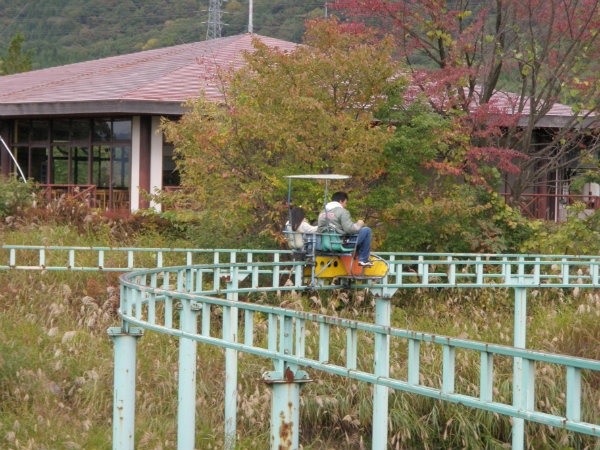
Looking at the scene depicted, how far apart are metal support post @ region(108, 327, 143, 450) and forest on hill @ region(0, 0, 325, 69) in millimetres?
56270

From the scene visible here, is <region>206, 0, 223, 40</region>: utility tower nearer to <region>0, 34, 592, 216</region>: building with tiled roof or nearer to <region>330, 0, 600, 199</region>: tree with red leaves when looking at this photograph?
<region>0, 34, 592, 216</region>: building with tiled roof

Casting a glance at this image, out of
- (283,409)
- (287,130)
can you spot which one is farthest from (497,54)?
(283,409)

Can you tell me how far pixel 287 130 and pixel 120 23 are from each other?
240 ft

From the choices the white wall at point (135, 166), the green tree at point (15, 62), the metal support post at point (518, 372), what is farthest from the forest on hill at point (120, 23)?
the metal support post at point (518, 372)

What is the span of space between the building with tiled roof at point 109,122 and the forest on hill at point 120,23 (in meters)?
33.4

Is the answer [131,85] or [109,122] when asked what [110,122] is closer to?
[109,122]

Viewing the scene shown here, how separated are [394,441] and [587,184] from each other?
59.5 ft

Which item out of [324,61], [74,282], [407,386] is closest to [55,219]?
[74,282]

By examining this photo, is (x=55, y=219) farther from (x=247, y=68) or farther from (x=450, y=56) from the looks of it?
(x=450, y=56)

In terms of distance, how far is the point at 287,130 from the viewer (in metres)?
21.8

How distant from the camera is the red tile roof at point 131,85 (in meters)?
29.6

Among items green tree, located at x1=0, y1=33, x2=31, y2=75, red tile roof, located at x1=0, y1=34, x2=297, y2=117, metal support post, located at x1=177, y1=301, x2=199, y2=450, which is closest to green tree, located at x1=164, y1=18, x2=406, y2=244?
red tile roof, located at x1=0, y1=34, x2=297, y2=117

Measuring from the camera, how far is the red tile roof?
97.2 ft

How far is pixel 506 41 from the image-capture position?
84.2 feet
